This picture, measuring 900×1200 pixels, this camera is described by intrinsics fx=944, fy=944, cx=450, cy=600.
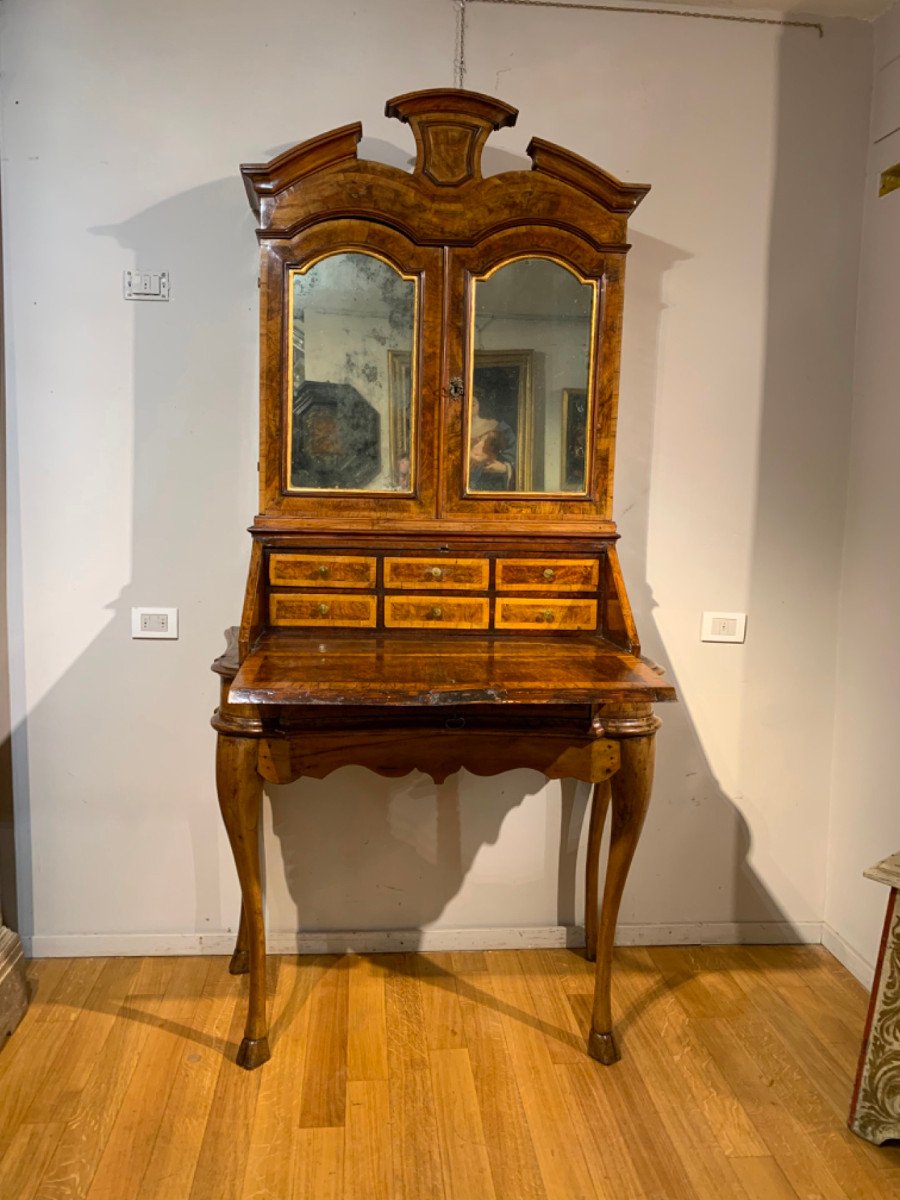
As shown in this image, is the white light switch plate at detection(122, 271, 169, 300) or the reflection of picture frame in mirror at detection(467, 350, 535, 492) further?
the white light switch plate at detection(122, 271, 169, 300)

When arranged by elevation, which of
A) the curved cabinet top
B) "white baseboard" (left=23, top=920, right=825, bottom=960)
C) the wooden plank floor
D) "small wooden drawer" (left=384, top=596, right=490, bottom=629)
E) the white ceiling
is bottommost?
the wooden plank floor

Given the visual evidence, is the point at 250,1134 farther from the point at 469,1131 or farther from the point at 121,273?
the point at 121,273

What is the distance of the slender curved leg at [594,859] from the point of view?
2521 millimetres

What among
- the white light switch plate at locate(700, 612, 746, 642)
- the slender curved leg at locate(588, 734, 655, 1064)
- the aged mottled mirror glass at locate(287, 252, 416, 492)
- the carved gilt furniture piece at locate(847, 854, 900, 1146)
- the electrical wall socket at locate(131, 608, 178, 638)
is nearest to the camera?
the carved gilt furniture piece at locate(847, 854, 900, 1146)

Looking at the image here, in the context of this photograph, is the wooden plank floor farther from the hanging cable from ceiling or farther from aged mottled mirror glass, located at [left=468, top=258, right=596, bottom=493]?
the hanging cable from ceiling

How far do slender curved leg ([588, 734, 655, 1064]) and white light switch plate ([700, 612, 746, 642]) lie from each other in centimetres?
65

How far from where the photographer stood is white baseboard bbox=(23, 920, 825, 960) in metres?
2.52

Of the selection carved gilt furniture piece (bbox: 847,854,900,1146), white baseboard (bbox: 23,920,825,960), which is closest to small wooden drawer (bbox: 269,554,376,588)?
white baseboard (bbox: 23,920,825,960)

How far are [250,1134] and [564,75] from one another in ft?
8.31

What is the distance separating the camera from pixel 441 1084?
2.04 m

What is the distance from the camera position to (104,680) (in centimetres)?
Answer: 246

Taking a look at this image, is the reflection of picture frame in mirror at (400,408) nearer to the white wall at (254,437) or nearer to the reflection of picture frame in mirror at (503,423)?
the reflection of picture frame in mirror at (503,423)

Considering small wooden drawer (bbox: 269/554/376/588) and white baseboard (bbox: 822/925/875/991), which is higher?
small wooden drawer (bbox: 269/554/376/588)

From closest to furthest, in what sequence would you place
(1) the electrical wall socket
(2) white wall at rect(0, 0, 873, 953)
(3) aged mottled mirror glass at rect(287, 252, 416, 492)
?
(3) aged mottled mirror glass at rect(287, 252, 416, 492) < (2) white wall at rect(0, 0, 873, 953) < (1) the electrical wall socket
